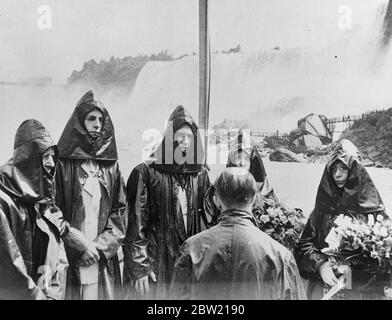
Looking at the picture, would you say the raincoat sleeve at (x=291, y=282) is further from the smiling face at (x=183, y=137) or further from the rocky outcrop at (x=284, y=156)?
the smiling face at (x=183, y=137)

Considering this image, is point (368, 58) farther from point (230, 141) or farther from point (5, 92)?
point (5, 92)

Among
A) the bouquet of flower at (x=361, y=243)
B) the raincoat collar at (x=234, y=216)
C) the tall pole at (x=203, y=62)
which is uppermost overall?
the tall pole at (x=203, y=62)

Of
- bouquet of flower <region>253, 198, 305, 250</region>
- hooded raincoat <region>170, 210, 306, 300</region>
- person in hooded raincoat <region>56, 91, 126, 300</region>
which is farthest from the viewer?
bouquet of flower <region>253, 198, 305, 250</region>

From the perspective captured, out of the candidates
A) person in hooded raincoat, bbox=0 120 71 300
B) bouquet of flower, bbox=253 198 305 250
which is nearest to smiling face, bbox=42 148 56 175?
person in hooded raincoat, bbox=0 120 71 300

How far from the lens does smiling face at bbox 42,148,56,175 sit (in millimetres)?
3168

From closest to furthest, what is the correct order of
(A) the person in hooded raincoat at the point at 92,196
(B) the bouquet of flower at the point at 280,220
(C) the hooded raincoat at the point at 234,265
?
(C) the hooded raincoat at the point at 234,265, (A) the person in hooded raincoat at the point at 92,196, (B) the bouquet of flower at the point at 280,220

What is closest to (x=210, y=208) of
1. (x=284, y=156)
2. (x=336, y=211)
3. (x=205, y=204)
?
(x=205, y=204)

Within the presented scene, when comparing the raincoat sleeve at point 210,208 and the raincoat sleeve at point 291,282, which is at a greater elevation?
the raincoat sleeve at point 210,208

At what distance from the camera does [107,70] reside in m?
3.24

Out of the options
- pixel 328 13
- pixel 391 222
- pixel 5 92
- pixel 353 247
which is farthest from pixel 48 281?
pixel 328 13

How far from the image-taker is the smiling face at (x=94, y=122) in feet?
10.5

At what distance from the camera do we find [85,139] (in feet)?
10.5

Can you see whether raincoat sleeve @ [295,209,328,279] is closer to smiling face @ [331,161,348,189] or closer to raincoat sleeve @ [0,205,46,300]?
smiling face @ [331,161,348,189]

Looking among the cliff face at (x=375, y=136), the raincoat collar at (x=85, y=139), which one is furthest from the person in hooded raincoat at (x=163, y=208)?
the cliff face at (x=375, y=136)
